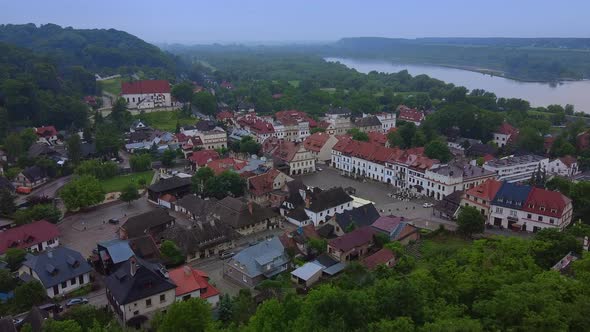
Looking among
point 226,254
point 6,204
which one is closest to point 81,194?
point 6,204

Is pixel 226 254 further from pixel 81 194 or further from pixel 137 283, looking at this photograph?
pixel 81 194

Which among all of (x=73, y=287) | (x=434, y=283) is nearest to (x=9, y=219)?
(x=73, y=287)

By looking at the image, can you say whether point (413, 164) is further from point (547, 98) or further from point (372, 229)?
point (547, 98)

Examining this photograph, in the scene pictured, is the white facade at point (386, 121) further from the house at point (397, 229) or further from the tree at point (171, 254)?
the tree at point (171, 254)

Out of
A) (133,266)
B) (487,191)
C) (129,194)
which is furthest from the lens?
(129,194)

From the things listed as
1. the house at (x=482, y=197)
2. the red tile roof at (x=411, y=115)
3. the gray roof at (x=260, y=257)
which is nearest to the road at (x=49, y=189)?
the gray roof at (x=260, y=257)
